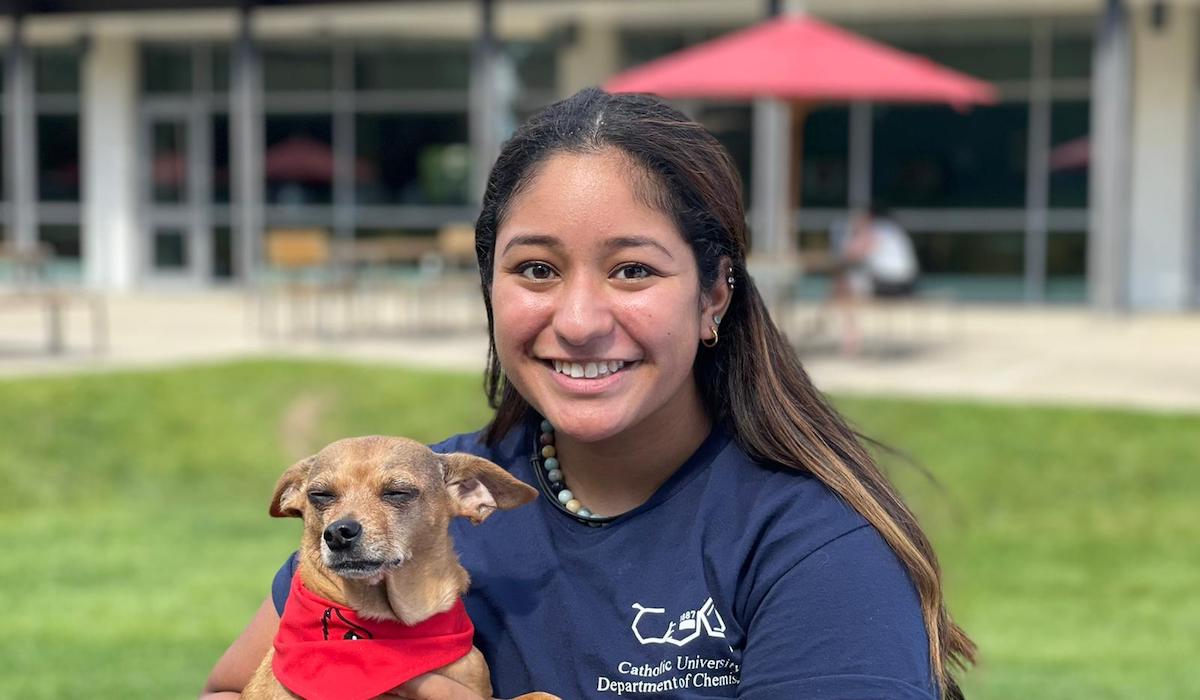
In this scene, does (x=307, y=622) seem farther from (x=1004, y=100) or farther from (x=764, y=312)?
(x=1004, y=100)

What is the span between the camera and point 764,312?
8.43 ft

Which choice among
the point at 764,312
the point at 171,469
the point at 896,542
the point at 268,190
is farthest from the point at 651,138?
the point at 268,190

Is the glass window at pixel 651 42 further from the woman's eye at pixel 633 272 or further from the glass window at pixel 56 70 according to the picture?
the woman's eye at pixel 633 272

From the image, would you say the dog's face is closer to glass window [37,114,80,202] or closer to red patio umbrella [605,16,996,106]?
red patio umbrella [605,16,996,106]

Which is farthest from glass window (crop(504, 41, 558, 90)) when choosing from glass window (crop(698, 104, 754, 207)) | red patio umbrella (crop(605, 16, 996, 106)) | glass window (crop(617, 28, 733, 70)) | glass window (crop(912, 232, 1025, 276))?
red patio umbrella (crop(605, 16, 996, 106))

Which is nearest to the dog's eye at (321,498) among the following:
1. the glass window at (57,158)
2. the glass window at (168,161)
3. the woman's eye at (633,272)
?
the woman's eye at (633,272)

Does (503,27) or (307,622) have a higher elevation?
(503,27)

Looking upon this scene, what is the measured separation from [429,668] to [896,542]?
0.72 meters

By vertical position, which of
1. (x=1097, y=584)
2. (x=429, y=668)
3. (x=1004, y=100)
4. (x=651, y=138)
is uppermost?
(x=1004, y=100)

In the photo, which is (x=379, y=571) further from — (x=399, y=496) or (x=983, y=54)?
(x=983, y=54)

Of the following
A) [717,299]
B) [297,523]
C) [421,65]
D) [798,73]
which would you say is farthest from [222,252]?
[717,299]

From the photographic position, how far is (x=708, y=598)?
228cm

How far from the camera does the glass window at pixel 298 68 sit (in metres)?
23.5

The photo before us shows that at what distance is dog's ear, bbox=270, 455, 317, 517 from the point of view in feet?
8.79
